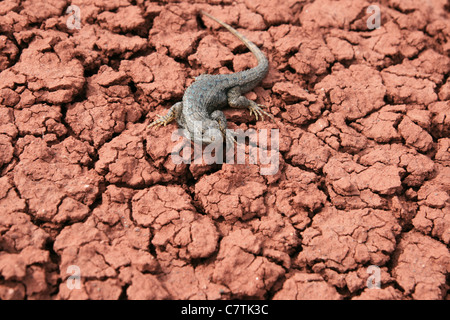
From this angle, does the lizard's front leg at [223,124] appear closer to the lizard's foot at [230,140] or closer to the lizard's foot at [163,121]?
the lizard's foot at [230,140]

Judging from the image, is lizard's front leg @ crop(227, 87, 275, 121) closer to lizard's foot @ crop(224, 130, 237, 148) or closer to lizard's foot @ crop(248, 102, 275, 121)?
lizard's foot @ crop(248, 102, 275, 121)

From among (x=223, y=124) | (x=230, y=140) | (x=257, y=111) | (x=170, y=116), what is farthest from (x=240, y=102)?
(x=170, y=116)

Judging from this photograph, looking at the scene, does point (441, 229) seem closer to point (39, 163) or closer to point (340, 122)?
point (340, 122)

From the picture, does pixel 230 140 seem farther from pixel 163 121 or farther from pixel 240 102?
pixel 163 121

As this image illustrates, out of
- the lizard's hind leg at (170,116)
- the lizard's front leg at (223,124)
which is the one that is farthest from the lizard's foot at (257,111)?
the lizard's hind leg at (170,116)

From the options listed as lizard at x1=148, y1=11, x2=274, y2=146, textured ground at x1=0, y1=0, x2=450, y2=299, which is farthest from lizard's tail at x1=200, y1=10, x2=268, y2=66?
textured ground at x1=0, y1=0, x2=450, y2=299

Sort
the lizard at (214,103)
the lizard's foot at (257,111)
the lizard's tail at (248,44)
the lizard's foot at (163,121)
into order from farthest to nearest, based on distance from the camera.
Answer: the lizard's tail at (248,44) → the lizard's foot at (257,111) → the lizard's foot at (163,121) → the lizard at (214,103)

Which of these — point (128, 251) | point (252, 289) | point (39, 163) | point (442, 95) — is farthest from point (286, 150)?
point (39, 163)
